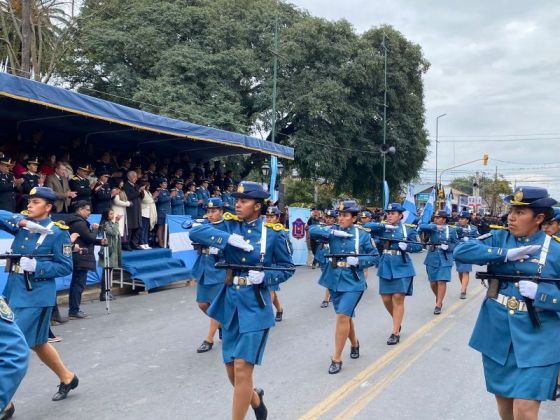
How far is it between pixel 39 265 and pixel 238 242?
220 centimetres

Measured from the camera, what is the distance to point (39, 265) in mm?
5430

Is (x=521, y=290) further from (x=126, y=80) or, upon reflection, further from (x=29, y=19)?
(x=126, y=80)

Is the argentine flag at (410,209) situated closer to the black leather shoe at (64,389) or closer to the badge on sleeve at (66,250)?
the badge on sleeve at (66,250)

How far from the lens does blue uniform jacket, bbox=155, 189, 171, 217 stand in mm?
15000

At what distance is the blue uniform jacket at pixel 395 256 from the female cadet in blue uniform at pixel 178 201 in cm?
796

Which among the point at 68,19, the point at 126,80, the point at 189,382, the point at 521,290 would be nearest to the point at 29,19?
the point at 126,80

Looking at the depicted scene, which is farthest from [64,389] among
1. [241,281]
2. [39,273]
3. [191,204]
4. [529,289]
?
[191,204]

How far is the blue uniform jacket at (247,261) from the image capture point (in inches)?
180

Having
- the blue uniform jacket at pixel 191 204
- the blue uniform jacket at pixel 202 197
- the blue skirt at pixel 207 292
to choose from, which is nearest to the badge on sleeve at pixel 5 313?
the blue skirt at pixel 207 292

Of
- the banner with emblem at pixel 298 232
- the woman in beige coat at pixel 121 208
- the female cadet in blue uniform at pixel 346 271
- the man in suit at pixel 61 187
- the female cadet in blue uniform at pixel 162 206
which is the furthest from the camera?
the banner with emblem at pixel 298 232

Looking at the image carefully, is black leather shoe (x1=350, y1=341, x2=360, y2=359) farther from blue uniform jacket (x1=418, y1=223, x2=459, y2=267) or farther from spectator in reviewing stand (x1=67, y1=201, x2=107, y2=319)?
spectator in reviewing stand (x1=67, y1=201, x2=107, y2=319)

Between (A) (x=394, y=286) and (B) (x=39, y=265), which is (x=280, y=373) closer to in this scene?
(A) (x=394, y=286)

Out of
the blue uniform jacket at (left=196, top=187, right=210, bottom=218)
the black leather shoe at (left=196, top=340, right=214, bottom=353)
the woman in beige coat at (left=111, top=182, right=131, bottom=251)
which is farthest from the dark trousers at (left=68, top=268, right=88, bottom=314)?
the blue uniform jacket at (left=196, top=187, right=210, bottom=218)

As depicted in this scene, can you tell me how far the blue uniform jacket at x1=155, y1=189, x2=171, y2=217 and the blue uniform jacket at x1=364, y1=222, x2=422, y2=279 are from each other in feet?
25.0
